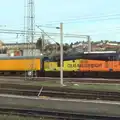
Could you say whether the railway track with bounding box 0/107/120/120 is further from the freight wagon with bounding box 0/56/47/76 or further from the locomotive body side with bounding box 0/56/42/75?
the locomotive body side with bounding box 0/56/42/75

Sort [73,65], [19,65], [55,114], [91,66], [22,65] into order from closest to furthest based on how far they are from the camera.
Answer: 1. [55,114]
2. [91,66]
3. [73,65]
4. [22,65]
5. [19,65]

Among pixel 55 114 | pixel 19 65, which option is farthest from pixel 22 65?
pixel 55 114

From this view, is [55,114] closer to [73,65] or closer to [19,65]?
[73,65]

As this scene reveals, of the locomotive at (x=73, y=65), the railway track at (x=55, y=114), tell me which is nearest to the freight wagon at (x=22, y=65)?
the locomotive at (x=73, y=65)

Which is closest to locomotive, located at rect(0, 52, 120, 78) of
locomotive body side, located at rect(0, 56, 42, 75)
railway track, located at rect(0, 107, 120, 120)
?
locomotive body side, located at rect(0, 56, 42, 75)

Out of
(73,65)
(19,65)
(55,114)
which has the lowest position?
(55,114)

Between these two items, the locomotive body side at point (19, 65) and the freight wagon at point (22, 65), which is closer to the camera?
the freight wagon at point (22, 65)

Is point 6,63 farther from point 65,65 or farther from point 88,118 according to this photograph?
point 88,118

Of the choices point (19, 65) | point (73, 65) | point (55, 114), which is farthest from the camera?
point (19, 65)

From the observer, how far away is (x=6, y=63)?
59.8m

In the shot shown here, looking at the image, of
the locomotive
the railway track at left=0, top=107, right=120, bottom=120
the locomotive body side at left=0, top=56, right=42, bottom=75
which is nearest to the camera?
the railway track at left=0, top=107, right=120, bottom=120

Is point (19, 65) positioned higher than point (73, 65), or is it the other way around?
point (73, 65)

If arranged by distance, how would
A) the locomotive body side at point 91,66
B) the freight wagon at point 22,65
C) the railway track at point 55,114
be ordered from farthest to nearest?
the freight wagon at point 22,65 < the locomotive body side at point 91,66 < the railway track at point 55,114

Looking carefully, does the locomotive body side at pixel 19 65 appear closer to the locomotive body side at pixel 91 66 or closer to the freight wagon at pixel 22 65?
the freight wagon at pixel 22 65
